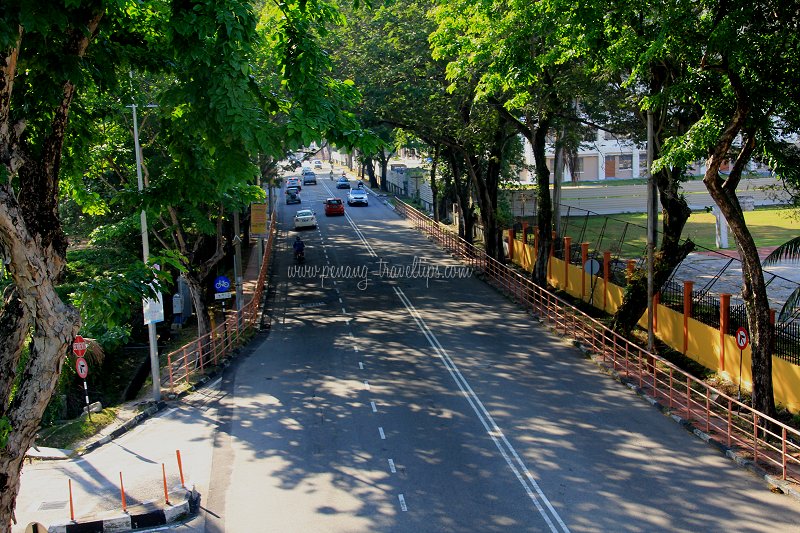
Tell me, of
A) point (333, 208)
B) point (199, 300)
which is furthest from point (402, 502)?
point (333, 208)

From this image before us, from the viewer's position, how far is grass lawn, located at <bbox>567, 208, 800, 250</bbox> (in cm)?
4072

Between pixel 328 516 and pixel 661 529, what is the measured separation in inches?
199

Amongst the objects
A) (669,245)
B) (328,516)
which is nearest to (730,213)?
(669,245)

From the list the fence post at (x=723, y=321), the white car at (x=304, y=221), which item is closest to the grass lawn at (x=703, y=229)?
the white car at (x=304, y=221)

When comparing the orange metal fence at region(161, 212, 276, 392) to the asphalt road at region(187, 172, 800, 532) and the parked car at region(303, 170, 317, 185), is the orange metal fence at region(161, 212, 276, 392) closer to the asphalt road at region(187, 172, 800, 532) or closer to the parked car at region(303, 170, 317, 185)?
the asphalt road at region(187, 172, 800, 532)

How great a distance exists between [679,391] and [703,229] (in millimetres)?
30836

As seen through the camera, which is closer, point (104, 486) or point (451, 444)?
point (104, 486)

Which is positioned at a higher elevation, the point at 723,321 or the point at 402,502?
the point at 723,321

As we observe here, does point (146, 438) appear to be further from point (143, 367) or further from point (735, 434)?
point (735, 434)

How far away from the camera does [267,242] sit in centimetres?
4212

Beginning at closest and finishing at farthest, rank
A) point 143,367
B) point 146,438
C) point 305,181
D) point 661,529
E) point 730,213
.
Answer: point 661,529
point 730,213
point 146,438
point 143,367
point 305,181

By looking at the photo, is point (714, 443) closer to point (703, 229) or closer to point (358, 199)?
point (703, 229)

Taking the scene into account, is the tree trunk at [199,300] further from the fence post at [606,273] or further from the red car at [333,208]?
the red car at [333,208]

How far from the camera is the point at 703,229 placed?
46.8 metres
